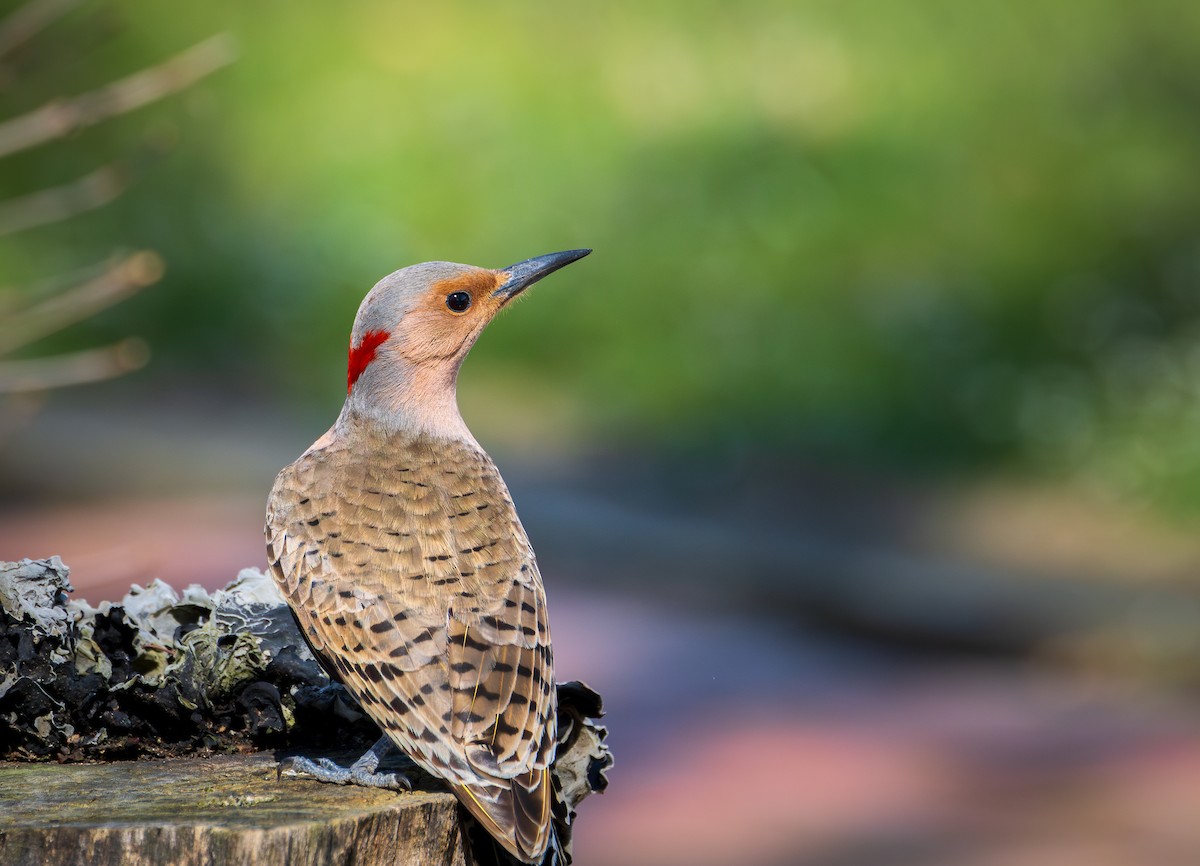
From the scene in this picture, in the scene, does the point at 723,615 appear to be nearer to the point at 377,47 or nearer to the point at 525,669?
the point at 525,669

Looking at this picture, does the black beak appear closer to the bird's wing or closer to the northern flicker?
the northern flicker

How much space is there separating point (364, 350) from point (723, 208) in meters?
8.01

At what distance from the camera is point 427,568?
3.17m

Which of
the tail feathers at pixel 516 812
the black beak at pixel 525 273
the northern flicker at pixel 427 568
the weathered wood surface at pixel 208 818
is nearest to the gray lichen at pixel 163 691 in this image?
the weathered wood surface at pixel 208 818

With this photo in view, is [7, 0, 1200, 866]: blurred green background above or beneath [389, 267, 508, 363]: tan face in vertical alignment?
above

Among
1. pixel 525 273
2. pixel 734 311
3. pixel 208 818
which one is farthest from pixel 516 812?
pixel 734 311

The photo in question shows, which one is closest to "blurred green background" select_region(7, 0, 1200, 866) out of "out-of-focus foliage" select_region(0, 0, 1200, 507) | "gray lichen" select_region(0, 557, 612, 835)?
"out-of-focus foliage" select_region(0, 0, 1200, 507)

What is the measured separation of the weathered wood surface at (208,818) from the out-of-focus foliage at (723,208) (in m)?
7.09

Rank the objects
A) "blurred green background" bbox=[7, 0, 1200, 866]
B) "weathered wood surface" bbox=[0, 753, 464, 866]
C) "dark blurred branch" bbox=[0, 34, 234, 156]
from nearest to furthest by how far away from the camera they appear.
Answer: "weathered wood surface" bbox=[0, 753, 464, 866]
"dark blurred branch" bbox=[0, 34, 234, 156]
"blurred green background" bbox=[7, 0, 1200, 866]

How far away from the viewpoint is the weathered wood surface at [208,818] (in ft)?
8.66

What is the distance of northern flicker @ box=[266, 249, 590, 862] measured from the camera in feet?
9.57

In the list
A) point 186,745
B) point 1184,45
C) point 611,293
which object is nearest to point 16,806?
point 186,745

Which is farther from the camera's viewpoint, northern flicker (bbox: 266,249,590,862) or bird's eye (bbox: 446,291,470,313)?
bird's eye (bbox: 446,291,470,313)

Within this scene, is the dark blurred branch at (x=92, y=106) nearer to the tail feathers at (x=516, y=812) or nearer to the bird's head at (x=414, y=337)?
the bird's head at (x=414, y=337)
